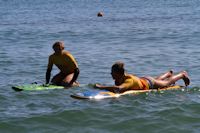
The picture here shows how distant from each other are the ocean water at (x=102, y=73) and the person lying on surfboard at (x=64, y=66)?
44 cm

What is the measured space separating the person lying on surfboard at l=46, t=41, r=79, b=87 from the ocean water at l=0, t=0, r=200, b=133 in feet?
1.46

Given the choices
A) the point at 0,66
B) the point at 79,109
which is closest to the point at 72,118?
the point at 79,109

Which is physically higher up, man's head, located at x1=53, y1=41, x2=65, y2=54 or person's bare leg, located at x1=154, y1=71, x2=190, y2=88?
man's head, located at x1=53, y1=41, x2=65, y2=54

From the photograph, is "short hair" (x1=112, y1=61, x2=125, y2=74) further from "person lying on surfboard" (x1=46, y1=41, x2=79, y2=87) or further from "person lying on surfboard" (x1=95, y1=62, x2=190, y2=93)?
"person lying on surfboard" (x1=46, y1=41, x2=79, y2=87)

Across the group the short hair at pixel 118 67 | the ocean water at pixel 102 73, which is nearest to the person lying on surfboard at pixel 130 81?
the short hair at pixel 118 67

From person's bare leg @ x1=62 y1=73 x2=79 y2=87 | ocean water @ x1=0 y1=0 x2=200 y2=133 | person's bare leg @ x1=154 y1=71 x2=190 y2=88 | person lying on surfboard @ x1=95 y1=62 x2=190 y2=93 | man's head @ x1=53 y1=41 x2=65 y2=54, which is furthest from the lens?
person's bare leg @ x1=62 y1=73 x2=79 y2=87

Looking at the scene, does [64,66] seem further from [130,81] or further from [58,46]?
[130,81]

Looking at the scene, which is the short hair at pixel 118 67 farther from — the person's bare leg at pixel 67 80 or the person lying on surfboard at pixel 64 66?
the person's bare leg at pixel 67 80

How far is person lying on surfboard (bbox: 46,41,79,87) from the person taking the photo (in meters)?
13.7

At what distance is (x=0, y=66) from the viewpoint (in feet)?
59.8

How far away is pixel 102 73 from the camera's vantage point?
54.3ft

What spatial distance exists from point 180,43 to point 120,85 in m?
12.5

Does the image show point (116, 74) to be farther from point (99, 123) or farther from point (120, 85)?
point (99, 123)

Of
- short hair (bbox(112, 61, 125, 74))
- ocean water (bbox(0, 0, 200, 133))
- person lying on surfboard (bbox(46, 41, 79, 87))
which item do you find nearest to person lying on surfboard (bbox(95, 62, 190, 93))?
short hair (bbox(112, 61, 125, 74))
